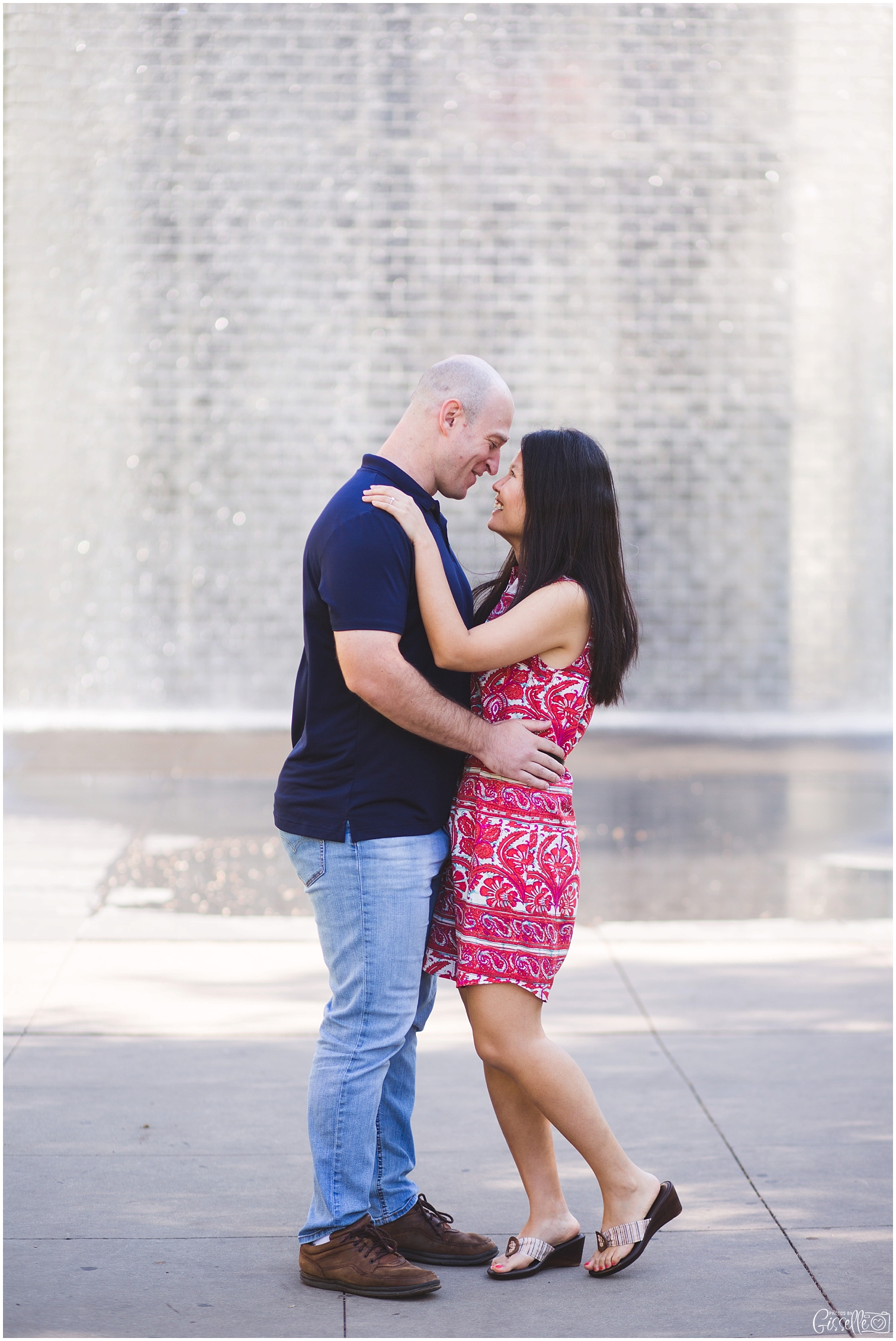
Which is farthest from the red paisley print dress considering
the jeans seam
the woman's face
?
the woman's face

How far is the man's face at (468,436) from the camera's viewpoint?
3.15m

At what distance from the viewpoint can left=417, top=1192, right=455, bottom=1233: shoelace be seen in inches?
126

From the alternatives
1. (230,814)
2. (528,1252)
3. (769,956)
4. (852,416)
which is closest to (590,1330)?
(528,1252)

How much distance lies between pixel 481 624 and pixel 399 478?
360 millimetres

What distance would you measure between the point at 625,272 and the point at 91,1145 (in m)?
10.6

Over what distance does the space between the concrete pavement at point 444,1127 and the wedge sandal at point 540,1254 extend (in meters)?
0.03

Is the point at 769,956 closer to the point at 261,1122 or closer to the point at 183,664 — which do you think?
the point at 261,1122

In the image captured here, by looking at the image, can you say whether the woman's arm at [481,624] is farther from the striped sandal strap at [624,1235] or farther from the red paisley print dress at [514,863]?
the striped sandal strap at [624,1235]

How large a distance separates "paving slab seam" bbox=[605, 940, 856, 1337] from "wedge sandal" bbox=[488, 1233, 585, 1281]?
1.58ft

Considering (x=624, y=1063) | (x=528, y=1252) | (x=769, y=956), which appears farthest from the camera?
(x=769, y=956)

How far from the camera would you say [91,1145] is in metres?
3.77

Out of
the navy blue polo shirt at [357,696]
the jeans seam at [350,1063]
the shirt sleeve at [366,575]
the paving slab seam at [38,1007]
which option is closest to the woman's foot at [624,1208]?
the jeans seam at [350,1063]

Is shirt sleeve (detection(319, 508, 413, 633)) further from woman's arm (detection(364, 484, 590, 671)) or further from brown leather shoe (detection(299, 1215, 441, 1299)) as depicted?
brown leather shoe (detection(299, 1215, 441, 1299))

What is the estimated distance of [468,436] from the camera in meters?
3.16
